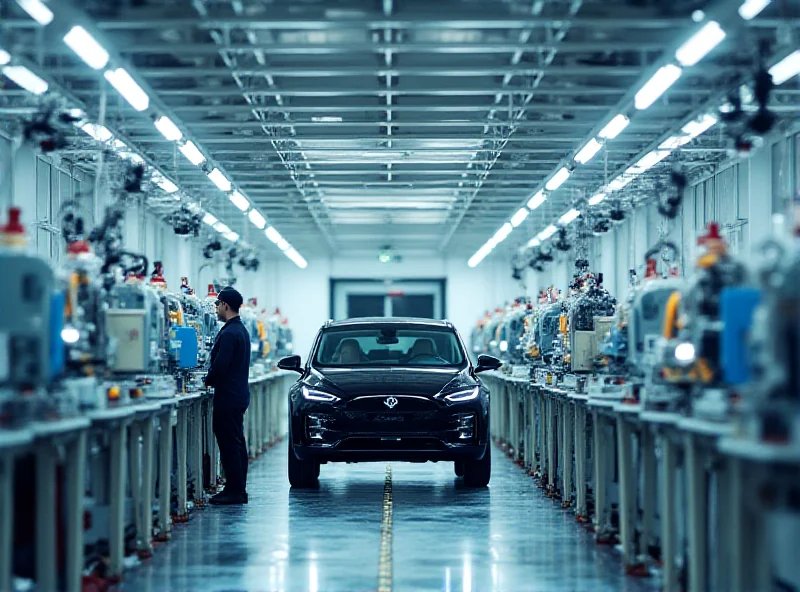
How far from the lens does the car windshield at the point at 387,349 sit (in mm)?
11688

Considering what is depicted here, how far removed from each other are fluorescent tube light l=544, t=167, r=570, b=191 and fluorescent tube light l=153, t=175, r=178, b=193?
16.5 feet

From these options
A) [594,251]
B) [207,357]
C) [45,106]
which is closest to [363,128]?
[207,357]

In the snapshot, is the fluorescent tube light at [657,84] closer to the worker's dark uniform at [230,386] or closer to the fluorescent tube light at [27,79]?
the worker's dark uniform at [230,386]

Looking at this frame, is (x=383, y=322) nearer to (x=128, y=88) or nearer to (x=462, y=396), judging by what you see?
(x=462, y=396)

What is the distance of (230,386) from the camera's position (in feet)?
34.0

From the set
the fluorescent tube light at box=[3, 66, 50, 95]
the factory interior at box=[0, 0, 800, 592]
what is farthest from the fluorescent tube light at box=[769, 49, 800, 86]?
the fluorescent tube light at box=[3, 66, 50, 95]

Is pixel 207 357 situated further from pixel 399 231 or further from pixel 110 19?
pixel 399 231

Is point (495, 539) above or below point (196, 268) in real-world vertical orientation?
below

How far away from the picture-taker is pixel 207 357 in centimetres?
1306

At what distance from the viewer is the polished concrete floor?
275 inches

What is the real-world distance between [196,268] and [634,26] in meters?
16.0

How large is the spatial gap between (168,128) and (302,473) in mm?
3765

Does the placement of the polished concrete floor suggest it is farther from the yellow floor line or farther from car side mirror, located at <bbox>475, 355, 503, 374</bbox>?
car side mirror, located at <bbox>475, 355, 503, 374</bbox>

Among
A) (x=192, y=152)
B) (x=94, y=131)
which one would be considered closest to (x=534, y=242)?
(x=192, y=152)
